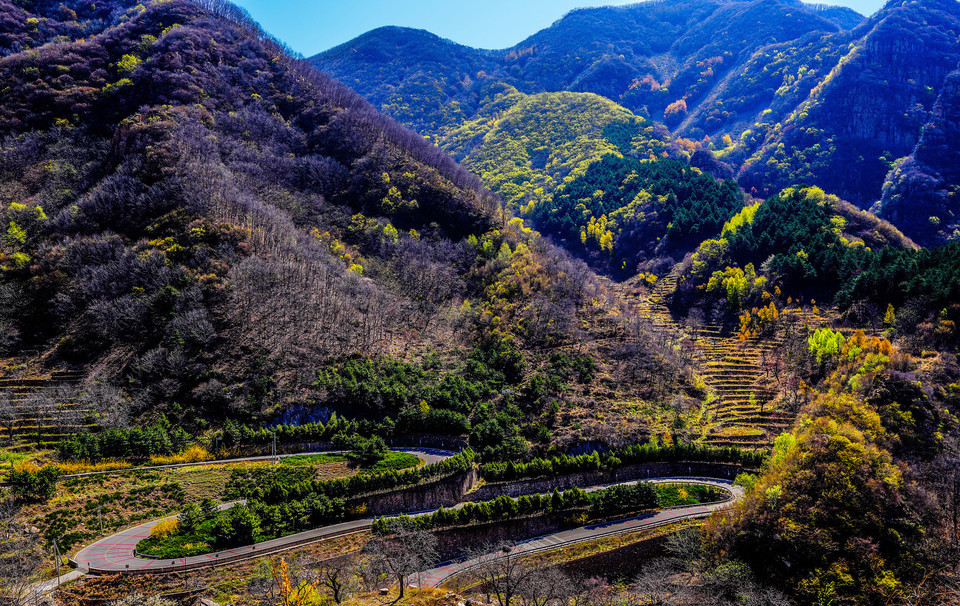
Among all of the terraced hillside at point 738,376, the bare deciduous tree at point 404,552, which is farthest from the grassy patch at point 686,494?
the bare deciduous tree at point 404,552

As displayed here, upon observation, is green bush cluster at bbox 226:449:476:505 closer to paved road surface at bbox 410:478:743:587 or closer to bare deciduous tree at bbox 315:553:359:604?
bare deciduous tree at bbox 315:553:359:604

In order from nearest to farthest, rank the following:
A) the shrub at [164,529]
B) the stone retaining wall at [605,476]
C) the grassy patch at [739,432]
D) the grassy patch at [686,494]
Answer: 1. the shrub at [164,529]
2. the grassy patch at [686,494]
3. the stone retaining wall at [605,476]
4. the grassy patch at [739,432]

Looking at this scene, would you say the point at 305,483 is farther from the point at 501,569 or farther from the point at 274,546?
the point at 501,569

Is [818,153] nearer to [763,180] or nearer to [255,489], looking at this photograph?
[763,180]

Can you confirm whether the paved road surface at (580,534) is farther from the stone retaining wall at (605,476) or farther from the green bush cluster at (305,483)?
the green bush cluster at (305,483)

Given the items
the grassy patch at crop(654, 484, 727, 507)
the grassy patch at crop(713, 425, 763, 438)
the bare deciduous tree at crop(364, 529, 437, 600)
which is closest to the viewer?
the bare deciduous tree at crop(364, 529, 437, 600)

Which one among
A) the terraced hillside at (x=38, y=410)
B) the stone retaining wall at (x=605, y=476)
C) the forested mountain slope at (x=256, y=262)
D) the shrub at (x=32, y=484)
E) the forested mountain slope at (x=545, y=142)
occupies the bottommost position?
the stone retaining wall at (x=605, y=476)

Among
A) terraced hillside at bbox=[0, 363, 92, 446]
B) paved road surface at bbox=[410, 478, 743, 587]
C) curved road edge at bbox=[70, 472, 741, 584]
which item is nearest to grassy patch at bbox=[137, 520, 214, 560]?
curved road edge at bbox=[70, 472, 741, 584]

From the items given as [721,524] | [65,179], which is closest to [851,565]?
[721,524]

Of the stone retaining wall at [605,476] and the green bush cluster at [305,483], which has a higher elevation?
the green bush cluster at [305,483]
